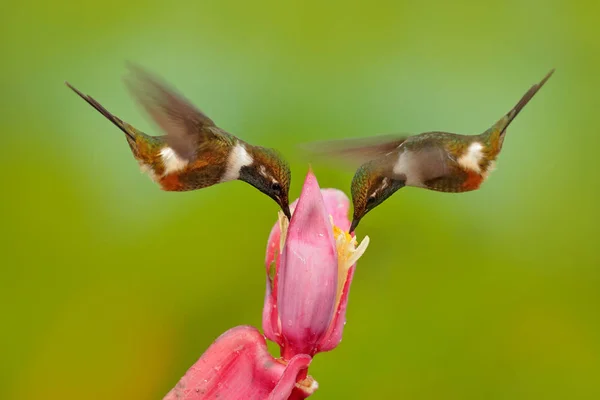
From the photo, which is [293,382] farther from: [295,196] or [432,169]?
[295,196]

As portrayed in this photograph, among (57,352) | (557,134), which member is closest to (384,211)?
(557,134)

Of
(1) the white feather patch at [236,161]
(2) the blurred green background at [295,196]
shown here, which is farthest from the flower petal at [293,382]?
(2) the blurred green background at [295,196]

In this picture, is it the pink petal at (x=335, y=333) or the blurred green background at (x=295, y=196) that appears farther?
the blurred green background at (x=295, y=196)

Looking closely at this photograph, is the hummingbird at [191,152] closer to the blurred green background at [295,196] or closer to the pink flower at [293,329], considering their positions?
the pink flower at [293,329]

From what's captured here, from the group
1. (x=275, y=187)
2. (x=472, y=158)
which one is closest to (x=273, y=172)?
(x=275, y=187)

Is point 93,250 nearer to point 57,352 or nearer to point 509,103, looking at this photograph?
point 57,352
